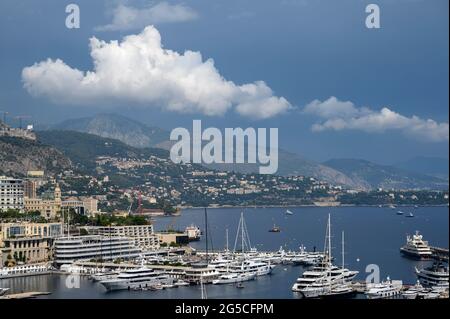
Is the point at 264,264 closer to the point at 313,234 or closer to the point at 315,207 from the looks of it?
the point at 313,234

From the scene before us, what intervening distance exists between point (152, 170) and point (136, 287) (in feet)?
143

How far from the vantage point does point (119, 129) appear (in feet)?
409

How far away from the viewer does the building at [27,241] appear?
64.3ft

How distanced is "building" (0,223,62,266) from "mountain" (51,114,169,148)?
3692 inches

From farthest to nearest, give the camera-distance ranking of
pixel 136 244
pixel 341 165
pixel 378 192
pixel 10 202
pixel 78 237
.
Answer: pixel 341 165, pixel 378 192, pixel 10 202, pixel 136 244, pixel 78 237

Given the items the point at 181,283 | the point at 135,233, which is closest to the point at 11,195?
the point at 135,233

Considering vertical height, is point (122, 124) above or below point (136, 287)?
above

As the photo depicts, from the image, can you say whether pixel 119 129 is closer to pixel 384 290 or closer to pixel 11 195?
pixel 11 195

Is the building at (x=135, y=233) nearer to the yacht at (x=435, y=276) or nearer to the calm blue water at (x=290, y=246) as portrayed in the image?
the calm blue water at (x=290, y=246)

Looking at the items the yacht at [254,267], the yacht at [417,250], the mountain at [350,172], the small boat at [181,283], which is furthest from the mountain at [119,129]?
the small boat at [181,283]

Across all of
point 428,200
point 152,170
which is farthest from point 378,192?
point 152,170

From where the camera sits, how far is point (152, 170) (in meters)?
59.5

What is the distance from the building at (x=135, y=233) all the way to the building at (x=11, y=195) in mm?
4077

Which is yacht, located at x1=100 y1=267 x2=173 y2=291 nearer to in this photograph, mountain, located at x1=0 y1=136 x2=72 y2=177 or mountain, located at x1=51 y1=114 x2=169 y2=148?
mountain, located at x1=0 y1=136 x2=72 y2=177
